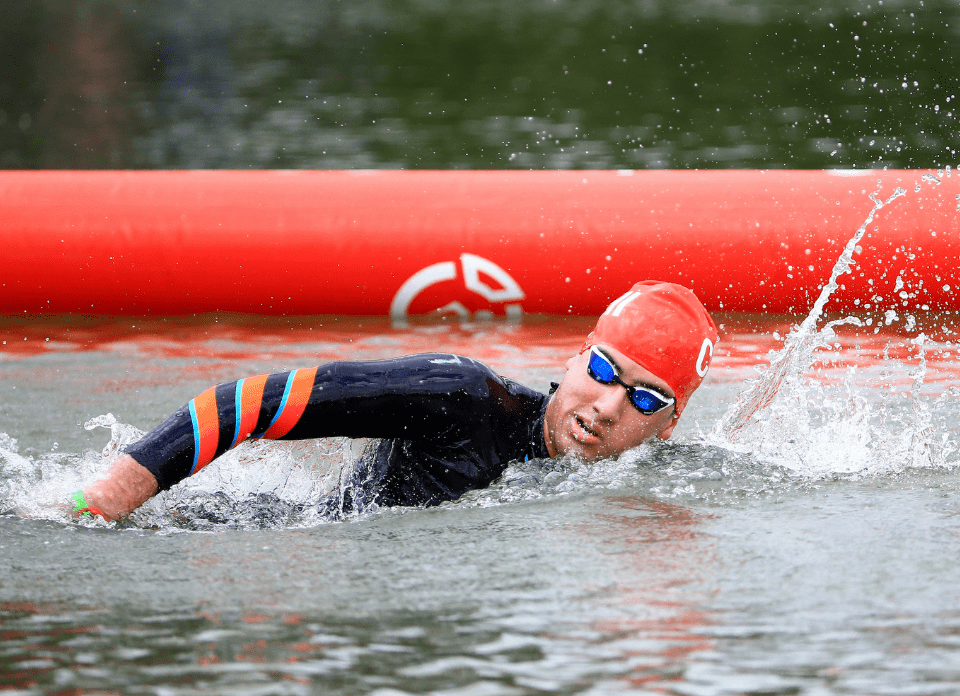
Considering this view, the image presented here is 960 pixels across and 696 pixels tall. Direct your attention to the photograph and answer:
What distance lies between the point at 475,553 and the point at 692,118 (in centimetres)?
1107

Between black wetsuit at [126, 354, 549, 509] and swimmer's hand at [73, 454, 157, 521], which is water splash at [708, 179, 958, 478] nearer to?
black wetsuit at [126, 354, 549, 509]

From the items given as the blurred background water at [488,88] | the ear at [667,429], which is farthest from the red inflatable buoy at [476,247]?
the blurred background water at [488,88]

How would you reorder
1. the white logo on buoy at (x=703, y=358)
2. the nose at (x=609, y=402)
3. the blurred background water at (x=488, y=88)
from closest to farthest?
the nose at (x=609, y=402), the white logo on buoy at (x=703, y=358), the blurred background water at (x=488, y=88)

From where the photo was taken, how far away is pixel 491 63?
1794cm

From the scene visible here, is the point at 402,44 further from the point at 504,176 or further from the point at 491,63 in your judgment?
the point at 504,176

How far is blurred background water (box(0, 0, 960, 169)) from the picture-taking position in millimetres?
12234

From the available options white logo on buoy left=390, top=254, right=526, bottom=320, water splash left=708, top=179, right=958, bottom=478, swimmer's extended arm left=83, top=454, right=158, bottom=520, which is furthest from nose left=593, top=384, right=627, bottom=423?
white logo on buoy left=390, top=254, right=526, bottom=320

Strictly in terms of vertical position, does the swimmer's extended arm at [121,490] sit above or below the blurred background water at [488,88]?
below

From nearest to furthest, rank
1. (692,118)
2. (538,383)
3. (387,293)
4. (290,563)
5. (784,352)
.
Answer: (290,563) < (784,352) < (538,383) < (387,293) < (692,118)

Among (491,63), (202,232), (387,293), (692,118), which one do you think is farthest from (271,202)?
(491,63)

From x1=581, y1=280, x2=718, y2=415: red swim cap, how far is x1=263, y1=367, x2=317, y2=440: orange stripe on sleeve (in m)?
0.87

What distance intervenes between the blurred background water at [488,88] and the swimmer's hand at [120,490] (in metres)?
8.60

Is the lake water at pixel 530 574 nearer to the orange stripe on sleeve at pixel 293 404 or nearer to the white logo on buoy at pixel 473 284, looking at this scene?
the orange stripe on sleeve at pixel 293 404

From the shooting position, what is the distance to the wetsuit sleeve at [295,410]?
123 inches
